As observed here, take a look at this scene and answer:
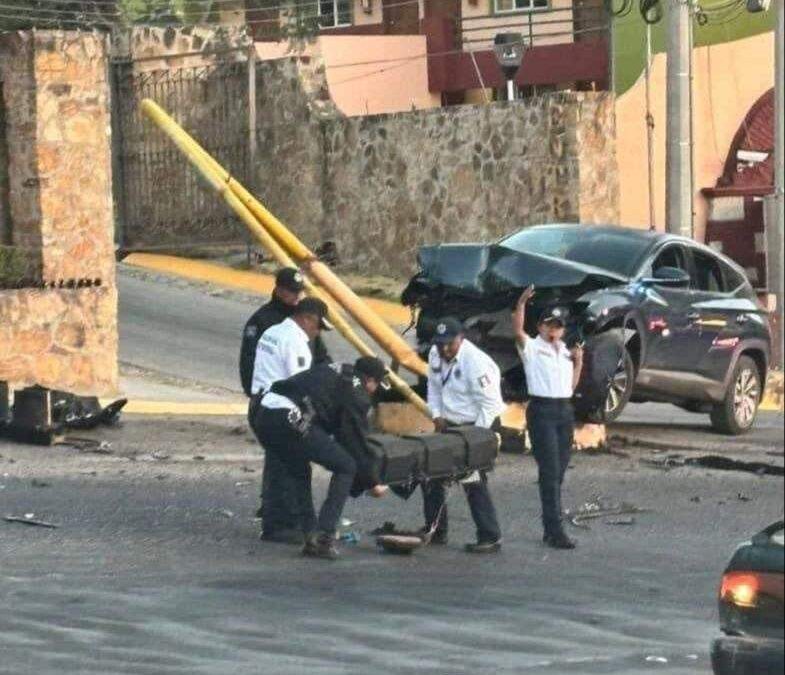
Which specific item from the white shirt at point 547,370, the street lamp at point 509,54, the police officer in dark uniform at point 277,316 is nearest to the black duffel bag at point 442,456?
the white shirt at point 547,370

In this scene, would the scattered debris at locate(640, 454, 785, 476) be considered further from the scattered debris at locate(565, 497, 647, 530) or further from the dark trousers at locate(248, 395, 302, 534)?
the dark trousers at locate(248, 395, 302, 534)

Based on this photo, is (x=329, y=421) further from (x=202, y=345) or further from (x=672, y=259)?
(x=202, y=345)

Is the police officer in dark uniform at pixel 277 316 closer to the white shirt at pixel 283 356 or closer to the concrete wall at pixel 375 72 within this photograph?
the white shirt at pixel 283 356

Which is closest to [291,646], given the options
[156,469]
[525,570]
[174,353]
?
[525,570]

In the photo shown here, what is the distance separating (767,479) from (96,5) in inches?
711

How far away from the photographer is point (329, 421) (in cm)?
1283

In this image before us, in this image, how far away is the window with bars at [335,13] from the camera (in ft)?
141

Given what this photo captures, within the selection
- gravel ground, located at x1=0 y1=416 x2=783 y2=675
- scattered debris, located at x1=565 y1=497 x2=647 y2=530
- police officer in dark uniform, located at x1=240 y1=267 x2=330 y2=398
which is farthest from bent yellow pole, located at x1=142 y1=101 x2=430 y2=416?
police officer in dark uniform, located at x1=240 y1=267 x2=330 y2=398

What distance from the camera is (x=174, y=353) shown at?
23234mm

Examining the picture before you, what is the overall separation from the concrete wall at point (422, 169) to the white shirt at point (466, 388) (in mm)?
13659

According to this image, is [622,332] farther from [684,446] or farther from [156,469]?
[156,469]

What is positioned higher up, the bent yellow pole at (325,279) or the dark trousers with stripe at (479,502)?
the bent yellow pole at (325,279)

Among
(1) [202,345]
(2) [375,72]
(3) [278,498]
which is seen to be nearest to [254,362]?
(3) [278,498]

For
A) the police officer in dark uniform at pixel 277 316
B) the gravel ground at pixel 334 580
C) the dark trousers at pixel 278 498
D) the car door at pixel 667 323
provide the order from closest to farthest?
1. the gravel ground at pixel 334 580
2. the dark trousers at pixel 278 498
3. the police officer in dark uniform at pixel 277 316
4. the car door at pixel 667 323
